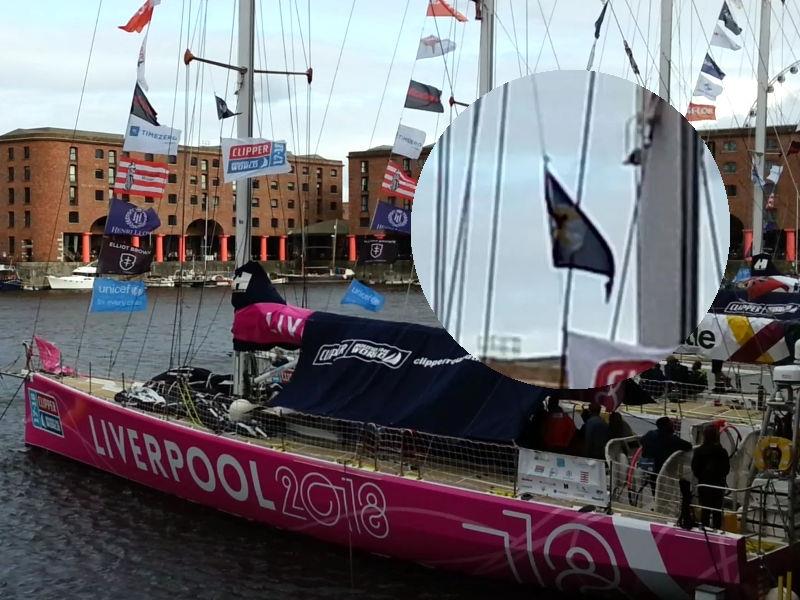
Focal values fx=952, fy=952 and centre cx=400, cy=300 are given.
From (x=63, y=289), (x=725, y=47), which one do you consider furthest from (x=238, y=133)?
(x=63, y=289)

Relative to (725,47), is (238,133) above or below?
below

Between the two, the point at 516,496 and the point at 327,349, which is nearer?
the point at 516,496

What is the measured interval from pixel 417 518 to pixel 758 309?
8109mm

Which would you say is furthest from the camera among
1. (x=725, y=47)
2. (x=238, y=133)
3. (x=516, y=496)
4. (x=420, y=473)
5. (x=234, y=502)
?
(x=725, y=47)

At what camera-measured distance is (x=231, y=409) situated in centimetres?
1365

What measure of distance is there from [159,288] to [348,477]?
79210 millimetres

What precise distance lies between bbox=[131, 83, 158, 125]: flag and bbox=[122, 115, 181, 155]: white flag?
0.07 metres

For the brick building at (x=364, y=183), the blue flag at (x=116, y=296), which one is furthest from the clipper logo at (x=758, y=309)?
the brick building at (x=364, y=183)

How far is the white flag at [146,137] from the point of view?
14.9 m

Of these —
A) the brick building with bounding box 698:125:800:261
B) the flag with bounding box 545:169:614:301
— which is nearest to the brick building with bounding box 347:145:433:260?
the brick building with bounding box 698:125:800:261

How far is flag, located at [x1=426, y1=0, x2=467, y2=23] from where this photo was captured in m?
18.0

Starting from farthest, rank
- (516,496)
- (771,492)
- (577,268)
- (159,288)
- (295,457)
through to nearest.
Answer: (159,288), (295,457), (516,496), (771,492), (577,268)

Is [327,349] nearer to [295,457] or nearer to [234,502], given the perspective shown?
[295,457]

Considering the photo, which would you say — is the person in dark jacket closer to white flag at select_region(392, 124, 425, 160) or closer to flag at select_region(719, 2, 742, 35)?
white flag at select_region(392, 124, 425, 160)
